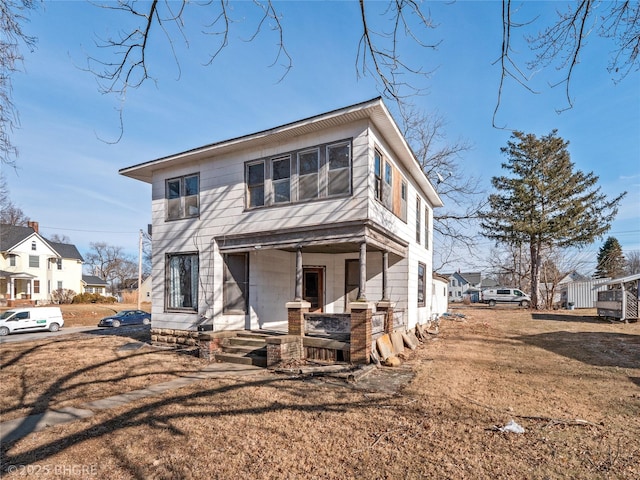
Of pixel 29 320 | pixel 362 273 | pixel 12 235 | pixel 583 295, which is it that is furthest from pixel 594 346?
pixel 12 235

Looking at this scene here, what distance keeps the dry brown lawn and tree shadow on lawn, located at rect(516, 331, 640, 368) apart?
0.30m

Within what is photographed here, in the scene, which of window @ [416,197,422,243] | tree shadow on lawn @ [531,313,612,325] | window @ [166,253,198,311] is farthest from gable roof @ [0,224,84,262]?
tree shadow on lawn @ [531,313,612,325]

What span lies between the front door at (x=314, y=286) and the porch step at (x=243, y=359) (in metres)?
3.73

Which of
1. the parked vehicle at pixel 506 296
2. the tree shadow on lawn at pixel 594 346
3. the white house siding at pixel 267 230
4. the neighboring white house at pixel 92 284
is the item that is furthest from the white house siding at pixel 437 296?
the neighboring white house at pixel 92 284

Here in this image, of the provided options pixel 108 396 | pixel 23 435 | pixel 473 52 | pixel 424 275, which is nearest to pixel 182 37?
pixel 473 52

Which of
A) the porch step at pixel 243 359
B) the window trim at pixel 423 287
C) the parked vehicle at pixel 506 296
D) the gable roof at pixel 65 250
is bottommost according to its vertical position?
the parked vehicle at pixel 506 296

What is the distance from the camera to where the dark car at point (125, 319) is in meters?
21.5

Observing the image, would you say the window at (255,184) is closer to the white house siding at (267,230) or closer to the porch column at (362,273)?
the white house siding at (267,230)

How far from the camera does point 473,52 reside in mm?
4230

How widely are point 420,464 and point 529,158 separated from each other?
98.1ft

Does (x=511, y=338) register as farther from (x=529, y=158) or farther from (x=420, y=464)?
(x=529, y=158)

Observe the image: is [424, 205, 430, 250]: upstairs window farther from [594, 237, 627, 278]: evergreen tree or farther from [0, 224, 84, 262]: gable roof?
[0, 224, 84, 262]: gable roof

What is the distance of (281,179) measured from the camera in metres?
10.1

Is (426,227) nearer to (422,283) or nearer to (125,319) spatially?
(422,283)
